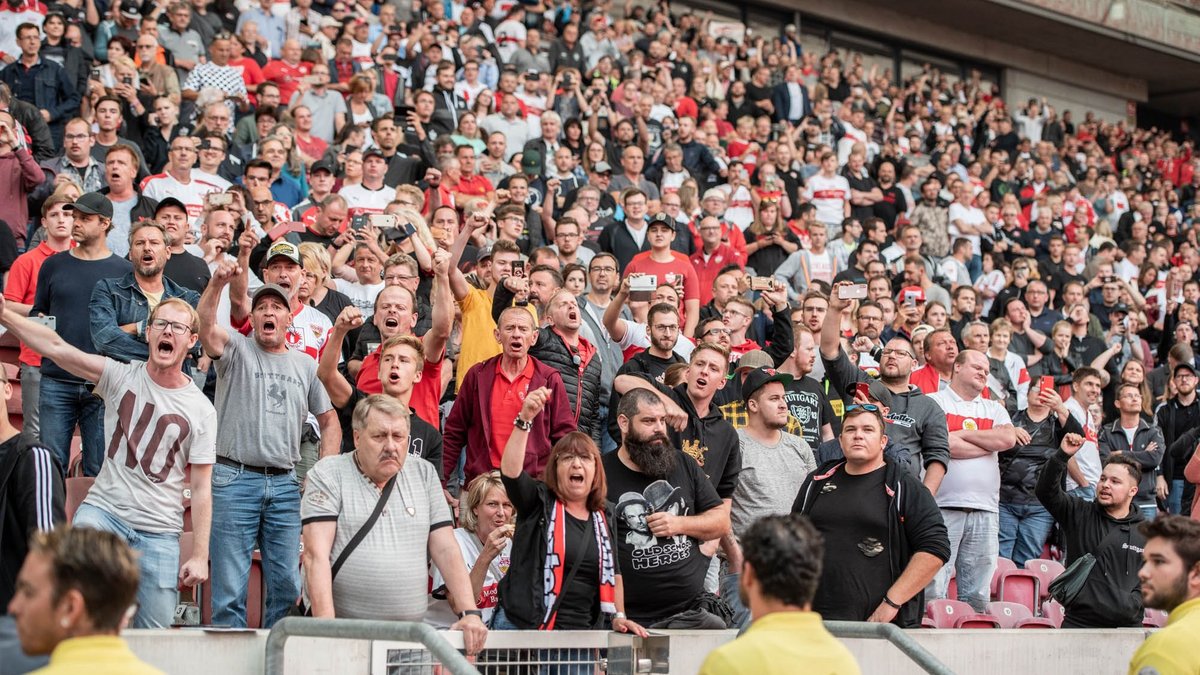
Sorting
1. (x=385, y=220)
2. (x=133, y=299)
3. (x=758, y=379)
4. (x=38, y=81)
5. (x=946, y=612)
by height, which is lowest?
(x=946, y=612)

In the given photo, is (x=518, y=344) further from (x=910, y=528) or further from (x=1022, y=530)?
(x=1022, y=530)

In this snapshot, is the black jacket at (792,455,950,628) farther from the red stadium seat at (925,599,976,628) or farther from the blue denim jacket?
the blue denim jacket

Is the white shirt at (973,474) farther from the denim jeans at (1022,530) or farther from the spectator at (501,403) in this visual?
the spectator at (501,403)

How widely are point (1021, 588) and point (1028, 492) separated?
4.10ft

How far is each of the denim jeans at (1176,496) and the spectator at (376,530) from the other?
7648 mm

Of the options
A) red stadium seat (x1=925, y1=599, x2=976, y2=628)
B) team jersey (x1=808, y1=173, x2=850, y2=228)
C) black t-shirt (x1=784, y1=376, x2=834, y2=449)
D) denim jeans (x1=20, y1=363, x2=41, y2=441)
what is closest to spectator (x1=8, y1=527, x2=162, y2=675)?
denim jeans (x1=20, y1=363, x2=41, y2=441)

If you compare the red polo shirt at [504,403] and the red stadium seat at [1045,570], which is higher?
the red polo shirt at [504,403]

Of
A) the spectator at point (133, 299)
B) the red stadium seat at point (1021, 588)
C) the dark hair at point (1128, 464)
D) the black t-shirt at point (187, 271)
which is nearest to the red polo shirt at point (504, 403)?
the spectator at point (133, 299)

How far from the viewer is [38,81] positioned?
11797 millimetres

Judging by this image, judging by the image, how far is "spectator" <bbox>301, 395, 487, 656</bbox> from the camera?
5281mm

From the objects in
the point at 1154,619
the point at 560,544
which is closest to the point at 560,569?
the point at 560,544

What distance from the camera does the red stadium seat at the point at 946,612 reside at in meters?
7.62

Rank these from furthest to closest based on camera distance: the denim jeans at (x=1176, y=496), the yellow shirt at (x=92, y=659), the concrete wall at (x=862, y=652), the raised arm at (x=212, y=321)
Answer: the denim jeans at (x=1176, y=496) < the raised arm at (x=212, y=321) < the concrete wall at (x=862, y=652) < the yellow shirt at (x=92, y=659)

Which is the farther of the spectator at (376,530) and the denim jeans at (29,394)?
the denim jeans at (29,394)
